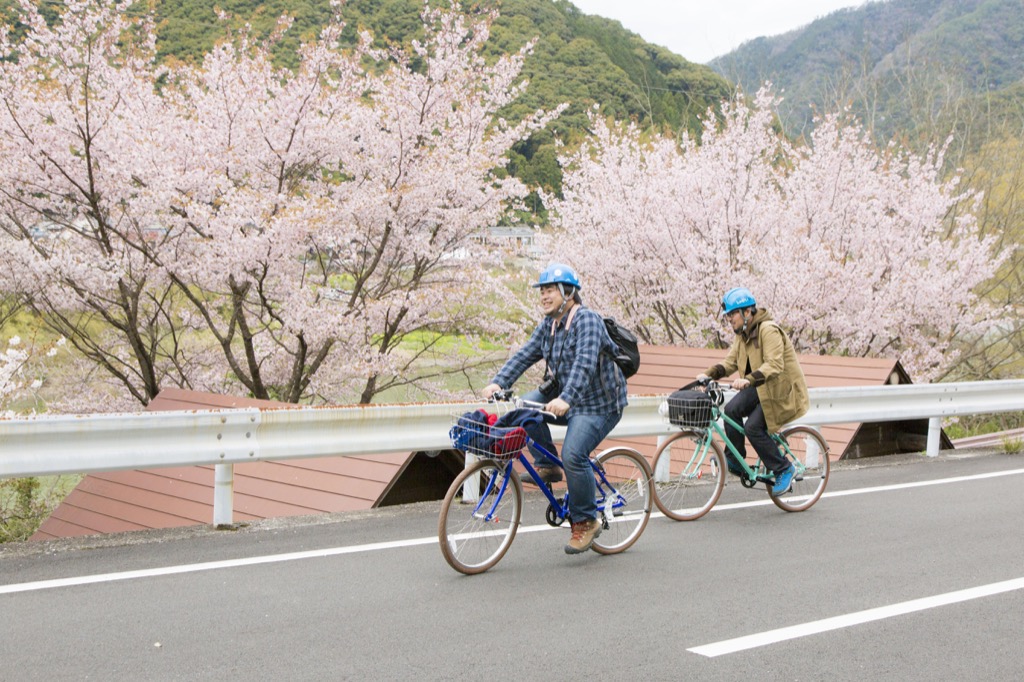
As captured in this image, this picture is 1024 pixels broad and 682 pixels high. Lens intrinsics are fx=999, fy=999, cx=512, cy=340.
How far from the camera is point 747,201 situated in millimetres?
18438

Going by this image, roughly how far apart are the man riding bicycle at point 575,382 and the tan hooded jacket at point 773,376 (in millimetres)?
1642

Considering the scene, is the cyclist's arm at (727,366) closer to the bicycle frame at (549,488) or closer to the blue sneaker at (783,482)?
the blue sneaker at (783,482)

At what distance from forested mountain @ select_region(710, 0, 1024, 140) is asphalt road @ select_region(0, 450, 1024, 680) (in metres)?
16.9

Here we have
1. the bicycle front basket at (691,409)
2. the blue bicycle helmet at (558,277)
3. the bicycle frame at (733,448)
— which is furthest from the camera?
the bicycle frame at (733,448)

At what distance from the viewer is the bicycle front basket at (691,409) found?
726cm

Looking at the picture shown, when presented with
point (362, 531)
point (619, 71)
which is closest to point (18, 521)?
point (362, 531)

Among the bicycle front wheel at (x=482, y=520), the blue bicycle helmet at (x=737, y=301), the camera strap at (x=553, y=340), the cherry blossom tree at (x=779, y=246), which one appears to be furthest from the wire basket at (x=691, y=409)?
the cherry blossom tree at (x=779, y=246)

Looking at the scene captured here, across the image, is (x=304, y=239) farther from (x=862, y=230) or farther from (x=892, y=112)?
(x=892, y=112)

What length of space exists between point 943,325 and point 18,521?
16.4 meters

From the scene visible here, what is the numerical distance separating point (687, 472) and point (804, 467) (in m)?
1.23

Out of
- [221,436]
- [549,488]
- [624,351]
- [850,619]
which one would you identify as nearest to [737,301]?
Answer: [624,351]

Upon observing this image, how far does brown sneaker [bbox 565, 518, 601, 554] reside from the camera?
612 centimetres

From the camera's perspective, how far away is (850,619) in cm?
495

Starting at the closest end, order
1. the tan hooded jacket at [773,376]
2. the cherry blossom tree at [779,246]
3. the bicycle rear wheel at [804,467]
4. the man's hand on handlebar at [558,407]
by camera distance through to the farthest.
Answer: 1. the man's hand on handlebar at [558,407]
2. the tan hooded jacket at [773,376]
3. the bicycle rear wheel at [804,467]
4. the cherry blossom tree at [779,246]
